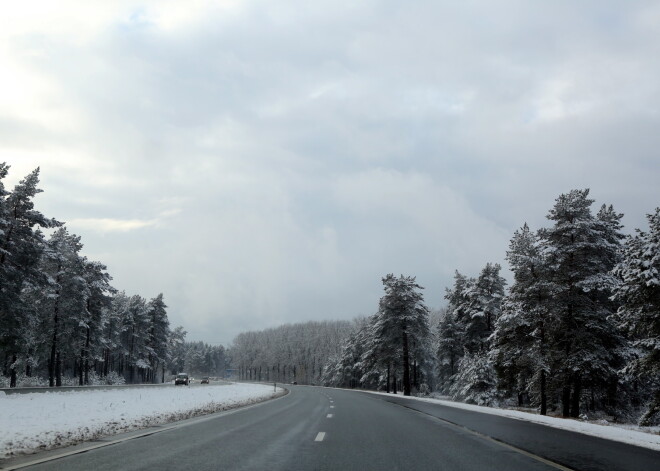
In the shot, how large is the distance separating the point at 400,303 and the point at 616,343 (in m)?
32.5

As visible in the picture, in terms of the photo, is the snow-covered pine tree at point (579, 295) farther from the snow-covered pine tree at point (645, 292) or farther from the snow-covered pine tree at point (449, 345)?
the snow-covered pine tree at point (449, 345)

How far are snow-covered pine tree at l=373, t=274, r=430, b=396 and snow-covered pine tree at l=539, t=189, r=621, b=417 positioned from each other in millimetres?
29635

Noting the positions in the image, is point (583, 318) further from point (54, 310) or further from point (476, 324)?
point (54, 310)

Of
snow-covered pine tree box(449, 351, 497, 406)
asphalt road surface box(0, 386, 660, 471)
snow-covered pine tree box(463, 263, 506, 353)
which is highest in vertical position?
snow-covered pine tree box(463, 263, 506, 353)

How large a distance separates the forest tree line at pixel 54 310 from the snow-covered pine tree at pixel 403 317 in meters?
35.3

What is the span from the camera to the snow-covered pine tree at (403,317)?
6228 centimetres

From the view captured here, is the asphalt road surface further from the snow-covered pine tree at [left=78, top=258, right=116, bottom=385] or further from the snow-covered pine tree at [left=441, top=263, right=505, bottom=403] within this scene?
the snow-covered pine tree at [left=78, top=258, right=116, bottom=385]

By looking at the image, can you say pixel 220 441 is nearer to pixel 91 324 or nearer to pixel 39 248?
pixel 39 248

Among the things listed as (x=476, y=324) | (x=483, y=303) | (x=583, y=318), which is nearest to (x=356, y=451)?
(x=583, y=318)

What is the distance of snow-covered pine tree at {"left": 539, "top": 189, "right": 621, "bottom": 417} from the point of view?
30.6 m

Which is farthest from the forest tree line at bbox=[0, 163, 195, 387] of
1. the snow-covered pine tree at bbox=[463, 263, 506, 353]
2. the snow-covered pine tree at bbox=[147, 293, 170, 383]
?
the snow-covered pine tree at bbox=[463, 263, 506, 353]

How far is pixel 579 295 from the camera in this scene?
3198cm

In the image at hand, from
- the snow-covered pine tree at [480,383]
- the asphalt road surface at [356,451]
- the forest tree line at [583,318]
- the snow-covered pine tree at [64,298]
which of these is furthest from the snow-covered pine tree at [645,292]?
the snow-covered pine tree at [64,298]

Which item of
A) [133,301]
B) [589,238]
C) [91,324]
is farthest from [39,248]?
[133,301]
